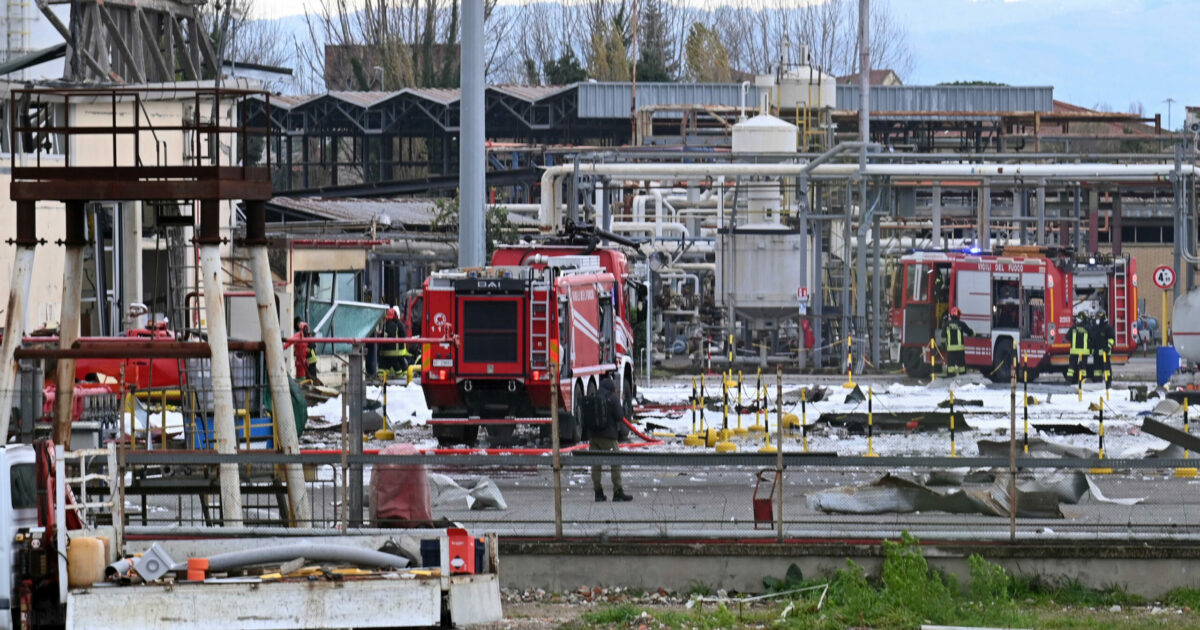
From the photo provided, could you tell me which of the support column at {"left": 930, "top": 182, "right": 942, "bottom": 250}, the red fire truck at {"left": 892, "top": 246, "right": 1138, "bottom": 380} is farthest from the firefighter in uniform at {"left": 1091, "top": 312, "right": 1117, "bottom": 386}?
the support column at {"left": 930, "top": 182, "right": 942, "bottom": 250}

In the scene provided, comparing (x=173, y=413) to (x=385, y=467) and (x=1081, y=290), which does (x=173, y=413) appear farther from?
(x=1081, y=290)

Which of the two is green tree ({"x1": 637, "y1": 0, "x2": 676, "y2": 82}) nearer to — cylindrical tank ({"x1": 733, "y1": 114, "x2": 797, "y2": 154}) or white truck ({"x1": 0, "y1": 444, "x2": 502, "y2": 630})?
cylindrical tank ({"x1": 733, "y1": 114, "x2": 797, "y2": 154})

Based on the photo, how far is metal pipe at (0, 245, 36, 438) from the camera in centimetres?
1488

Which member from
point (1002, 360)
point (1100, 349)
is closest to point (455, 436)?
point (1002, 360)

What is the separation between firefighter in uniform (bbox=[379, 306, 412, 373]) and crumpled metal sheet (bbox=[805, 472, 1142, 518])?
67.0ft

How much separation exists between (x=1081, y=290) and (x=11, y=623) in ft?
111

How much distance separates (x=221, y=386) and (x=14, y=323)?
1881 millimetres

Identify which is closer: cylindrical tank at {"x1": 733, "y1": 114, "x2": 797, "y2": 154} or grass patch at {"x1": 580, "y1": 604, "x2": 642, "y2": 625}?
grass patch at {"x1": 580, "y1": 604, "x2": 642, "y2": 625}

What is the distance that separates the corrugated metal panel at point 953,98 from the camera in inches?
2731

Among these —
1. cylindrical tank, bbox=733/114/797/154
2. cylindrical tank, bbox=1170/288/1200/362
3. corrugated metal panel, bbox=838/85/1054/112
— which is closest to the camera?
cylindrical tank, bbox=1170/288/1200/362

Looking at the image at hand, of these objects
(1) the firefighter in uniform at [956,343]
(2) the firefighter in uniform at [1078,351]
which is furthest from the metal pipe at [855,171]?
(2) the firefighter in uniform at [1078,351]

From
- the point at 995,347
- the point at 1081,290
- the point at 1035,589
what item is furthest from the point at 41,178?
the point at 1081,290

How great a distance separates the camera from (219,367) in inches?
590

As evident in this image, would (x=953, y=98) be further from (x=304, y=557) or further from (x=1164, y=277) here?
(x=304, y=557)
